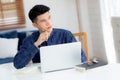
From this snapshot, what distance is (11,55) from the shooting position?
3.64 m

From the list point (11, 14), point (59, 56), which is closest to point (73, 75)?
point (59, 56)

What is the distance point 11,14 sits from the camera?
4125mm

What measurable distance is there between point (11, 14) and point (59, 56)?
260 centimetres

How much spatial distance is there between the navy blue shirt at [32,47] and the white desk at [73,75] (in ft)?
0.39

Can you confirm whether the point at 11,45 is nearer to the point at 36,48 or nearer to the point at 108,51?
the point at 108,51

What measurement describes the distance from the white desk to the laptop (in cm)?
5

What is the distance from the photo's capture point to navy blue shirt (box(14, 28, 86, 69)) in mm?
1851

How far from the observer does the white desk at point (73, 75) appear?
1.51m

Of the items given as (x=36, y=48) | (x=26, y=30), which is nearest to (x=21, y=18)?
(x=26, y=30)

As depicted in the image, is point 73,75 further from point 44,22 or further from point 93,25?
point 93,25

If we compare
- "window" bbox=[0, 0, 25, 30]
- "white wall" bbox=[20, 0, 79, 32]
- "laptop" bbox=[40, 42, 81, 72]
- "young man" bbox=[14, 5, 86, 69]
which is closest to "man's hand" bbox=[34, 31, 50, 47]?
"young man" bbox=[14, 5, 86, 69]

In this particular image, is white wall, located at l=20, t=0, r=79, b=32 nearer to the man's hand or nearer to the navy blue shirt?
the navy blue shirt

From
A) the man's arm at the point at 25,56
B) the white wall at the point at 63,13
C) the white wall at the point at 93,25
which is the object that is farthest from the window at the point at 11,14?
the man's arm at the point at 25,56

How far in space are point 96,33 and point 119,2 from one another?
0.90 meters
